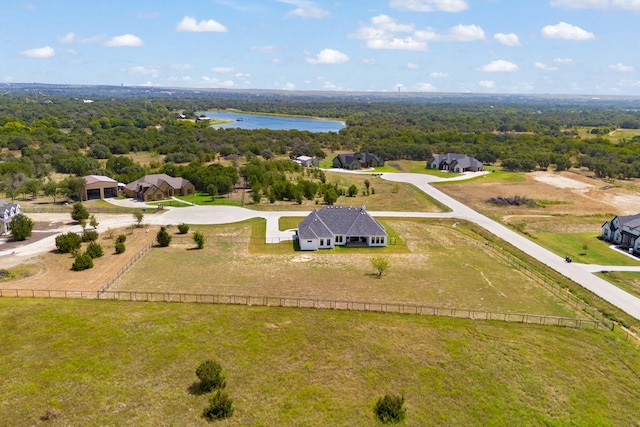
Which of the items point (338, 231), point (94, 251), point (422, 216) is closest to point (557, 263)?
point (422, 216)

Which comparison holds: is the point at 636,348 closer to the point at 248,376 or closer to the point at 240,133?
the point at 248,376

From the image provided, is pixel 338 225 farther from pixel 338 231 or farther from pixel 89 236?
pixel 89 236

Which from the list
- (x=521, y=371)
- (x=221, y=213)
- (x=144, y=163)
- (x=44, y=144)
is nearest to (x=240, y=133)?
(x=144, y=163)

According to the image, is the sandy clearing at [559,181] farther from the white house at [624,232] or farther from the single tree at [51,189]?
the single tree at [51,189]

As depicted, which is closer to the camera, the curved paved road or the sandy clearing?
the curved paved road

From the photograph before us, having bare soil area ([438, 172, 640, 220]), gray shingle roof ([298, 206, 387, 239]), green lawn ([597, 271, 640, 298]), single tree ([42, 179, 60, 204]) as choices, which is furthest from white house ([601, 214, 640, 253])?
single tree ([42, 179, 60, 204])

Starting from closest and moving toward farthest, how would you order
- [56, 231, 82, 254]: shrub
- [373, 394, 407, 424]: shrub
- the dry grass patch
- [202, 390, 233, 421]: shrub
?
[202, 390, 233, 421]: shrub → [373, 394, 407, 424]: shrub → the dry grass patch → [56, 231, 82, 254]: shrub

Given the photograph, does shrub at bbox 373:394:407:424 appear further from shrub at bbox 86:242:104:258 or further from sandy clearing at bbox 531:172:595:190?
sandy clearing at bbox 531:172:595:190
